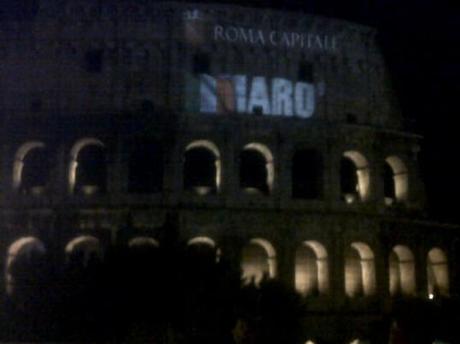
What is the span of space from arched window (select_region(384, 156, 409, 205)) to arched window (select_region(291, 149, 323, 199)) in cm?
311

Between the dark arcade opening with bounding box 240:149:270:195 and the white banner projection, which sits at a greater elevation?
the white banner projection

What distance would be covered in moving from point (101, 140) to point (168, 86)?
3140 mm

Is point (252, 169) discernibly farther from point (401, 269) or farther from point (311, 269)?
point (401, 269)

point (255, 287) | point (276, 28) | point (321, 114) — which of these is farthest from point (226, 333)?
point (276, 28)

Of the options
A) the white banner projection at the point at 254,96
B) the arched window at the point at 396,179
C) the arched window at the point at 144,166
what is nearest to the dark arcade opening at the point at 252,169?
the white banner projection at the point at 254,96

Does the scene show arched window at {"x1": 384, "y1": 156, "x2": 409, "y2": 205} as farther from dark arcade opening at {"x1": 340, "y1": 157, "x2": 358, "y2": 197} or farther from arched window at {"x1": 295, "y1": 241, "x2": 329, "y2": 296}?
arched window at {"x1": 295, "y1": 241, "x2": 329, "y2": 296}

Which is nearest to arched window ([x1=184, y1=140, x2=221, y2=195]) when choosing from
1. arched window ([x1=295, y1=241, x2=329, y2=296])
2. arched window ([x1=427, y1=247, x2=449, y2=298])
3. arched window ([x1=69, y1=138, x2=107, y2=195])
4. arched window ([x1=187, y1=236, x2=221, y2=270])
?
arched window ([x1=69, y1=138, x2=107, y2=195])

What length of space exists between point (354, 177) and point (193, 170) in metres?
6.57

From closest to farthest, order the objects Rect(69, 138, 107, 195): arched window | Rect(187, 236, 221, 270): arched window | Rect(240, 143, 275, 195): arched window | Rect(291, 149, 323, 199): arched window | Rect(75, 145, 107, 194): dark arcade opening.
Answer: Rect(187, 236, 221, 270): arched window → Rect(69, 138, 107, 195): arched window → Rect(75, 145, 107, 194): dark arcade opening → Rect(240, 143, 275, 195): arched window → Rect(291, 149, 323, 199): arched window

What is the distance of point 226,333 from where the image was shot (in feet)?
60.5

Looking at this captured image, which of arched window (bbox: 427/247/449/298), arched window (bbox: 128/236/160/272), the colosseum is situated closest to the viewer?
arched window (bbox: 128/236/160/272)

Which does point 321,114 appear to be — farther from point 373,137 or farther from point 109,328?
point 109,328

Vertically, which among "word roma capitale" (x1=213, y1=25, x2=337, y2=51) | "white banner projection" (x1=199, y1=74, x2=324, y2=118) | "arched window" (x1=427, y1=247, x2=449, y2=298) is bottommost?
A: "arched window" (x1=427, y1=247, x2=449, y2=298)

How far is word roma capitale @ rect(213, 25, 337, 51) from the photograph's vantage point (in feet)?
86.4
